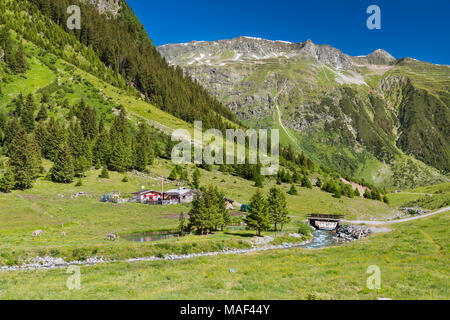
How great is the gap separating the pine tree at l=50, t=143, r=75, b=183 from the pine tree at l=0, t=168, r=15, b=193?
12.9 metres

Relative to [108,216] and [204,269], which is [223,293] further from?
[108,216]

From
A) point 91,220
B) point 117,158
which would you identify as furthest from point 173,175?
point 91,220

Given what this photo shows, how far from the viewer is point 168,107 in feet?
579

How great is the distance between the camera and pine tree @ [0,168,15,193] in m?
58.7

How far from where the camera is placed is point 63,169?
241 feet

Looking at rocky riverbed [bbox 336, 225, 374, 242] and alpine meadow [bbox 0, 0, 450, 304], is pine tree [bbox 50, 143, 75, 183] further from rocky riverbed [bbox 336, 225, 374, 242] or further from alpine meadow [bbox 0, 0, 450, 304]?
rocky riverbed [bbox 336, 225, 374, 242]

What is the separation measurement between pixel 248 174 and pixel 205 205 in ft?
216

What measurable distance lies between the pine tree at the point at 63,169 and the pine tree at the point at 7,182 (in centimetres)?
1293

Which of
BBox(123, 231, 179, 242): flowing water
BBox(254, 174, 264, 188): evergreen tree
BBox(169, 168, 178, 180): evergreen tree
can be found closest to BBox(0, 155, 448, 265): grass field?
BBox(123, 231, 179, 242): flowing water

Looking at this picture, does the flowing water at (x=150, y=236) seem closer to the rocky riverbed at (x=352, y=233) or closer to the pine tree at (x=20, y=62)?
the rocky riverbed at (x=352, y=233)

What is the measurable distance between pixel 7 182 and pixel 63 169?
15.1 metres

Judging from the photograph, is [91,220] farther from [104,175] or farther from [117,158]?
[117,158]

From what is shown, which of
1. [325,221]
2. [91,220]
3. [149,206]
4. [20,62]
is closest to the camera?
[91,220]

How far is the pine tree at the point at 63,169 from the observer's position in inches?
2884
